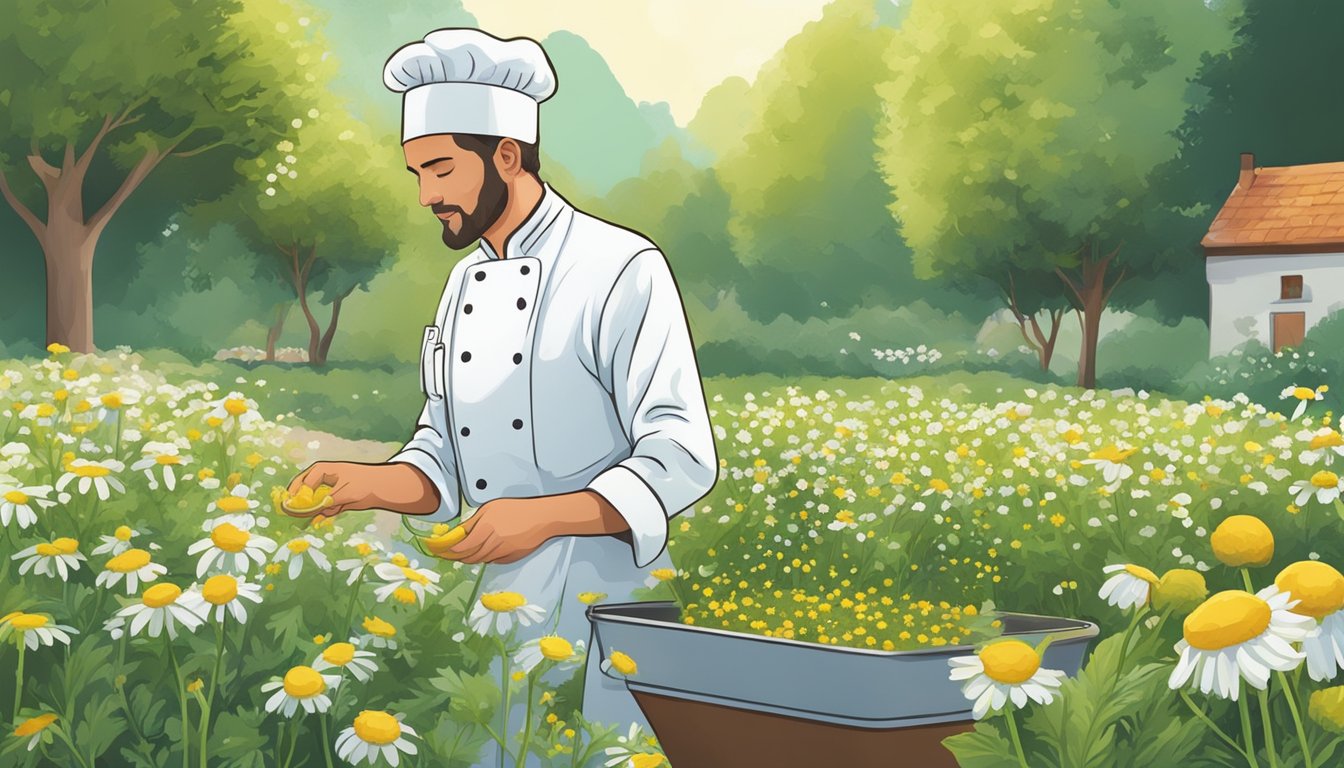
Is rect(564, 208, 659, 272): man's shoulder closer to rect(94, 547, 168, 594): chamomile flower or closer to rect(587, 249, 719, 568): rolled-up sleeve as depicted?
rect(587, 249, 719, 568): rolled-up sleeve

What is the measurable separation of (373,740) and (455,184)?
47.5 inches

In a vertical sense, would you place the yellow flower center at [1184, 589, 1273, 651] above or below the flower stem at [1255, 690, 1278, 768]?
above

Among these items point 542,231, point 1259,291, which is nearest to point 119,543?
point 542,231

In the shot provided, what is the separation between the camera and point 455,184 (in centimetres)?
221

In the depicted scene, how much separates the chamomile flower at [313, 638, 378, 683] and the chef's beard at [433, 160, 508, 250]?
0.99 m

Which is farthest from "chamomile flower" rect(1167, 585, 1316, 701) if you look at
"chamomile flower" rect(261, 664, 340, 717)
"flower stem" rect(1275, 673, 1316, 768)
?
"chamomile flower" rect(261, 664, 340, 717)

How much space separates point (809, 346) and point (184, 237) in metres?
7.64

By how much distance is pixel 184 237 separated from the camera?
14.0 metres

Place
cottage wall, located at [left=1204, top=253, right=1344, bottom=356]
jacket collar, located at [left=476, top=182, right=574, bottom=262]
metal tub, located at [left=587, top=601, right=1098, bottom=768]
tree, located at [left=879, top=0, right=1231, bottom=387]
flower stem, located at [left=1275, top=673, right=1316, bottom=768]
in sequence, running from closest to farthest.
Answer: flower stem, located at [left=1275, top=673, right=1316, bottom=768], metal tub, located at [left=587, top=601, right=1098, bottom=768], jacket collar, located at [left=476, top=182, right=574, bottom=262], cottage wall, located at [left=1204, top=253, right=1344, bottom=356], tree, located at [left=879, top=0, right=1231, bottom=387]

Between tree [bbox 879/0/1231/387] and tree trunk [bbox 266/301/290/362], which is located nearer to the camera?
tree [bbox 879/0/1231/387]

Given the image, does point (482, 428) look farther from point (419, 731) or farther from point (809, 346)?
point (809, 346)

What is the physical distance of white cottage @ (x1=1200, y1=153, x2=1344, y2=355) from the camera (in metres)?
12.4

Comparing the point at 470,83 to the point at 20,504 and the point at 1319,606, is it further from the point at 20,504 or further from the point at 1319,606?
the point at 1319,606

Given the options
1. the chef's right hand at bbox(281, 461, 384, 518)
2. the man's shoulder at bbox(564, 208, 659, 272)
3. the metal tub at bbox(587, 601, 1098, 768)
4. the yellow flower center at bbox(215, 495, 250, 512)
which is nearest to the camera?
the metal tub at bbox(587, 601, 1098, 768)
